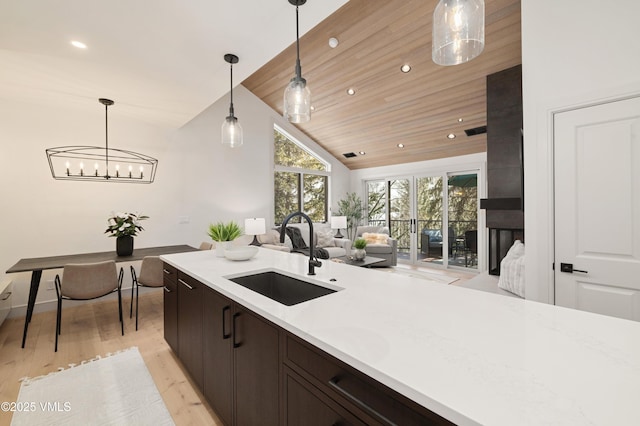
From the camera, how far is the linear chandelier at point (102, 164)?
3621 millimetres

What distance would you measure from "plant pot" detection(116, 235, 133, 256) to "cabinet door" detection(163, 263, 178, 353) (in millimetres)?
1348

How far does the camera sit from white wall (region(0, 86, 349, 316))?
3455mm

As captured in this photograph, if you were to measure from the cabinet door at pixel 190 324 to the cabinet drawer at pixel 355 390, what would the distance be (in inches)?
41.5

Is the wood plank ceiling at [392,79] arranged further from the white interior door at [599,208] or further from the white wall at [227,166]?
the white interior door at [599,208]

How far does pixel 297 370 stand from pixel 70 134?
4488 millimetres

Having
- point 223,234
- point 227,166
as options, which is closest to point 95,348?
point 223,234

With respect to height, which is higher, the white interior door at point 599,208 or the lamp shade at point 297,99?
the lamp shade at point 297,99

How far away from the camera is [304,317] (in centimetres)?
106

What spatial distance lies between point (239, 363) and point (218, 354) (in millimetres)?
279

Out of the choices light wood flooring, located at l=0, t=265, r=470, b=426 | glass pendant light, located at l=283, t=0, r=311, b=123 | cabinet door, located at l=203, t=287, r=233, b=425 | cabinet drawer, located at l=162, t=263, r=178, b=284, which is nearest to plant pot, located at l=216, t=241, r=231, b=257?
cabinet drawer, located at l=162, t=263, r=178, b=284

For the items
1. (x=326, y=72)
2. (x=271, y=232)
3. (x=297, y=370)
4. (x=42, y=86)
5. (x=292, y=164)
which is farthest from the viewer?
(x=292, y=164)

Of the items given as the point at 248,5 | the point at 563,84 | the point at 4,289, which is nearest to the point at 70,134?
the point at 4,289

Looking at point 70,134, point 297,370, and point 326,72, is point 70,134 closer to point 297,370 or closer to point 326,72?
point 326,72

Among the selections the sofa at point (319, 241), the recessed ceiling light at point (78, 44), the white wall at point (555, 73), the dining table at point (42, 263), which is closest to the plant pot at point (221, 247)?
the dining table at point (42, 263)
